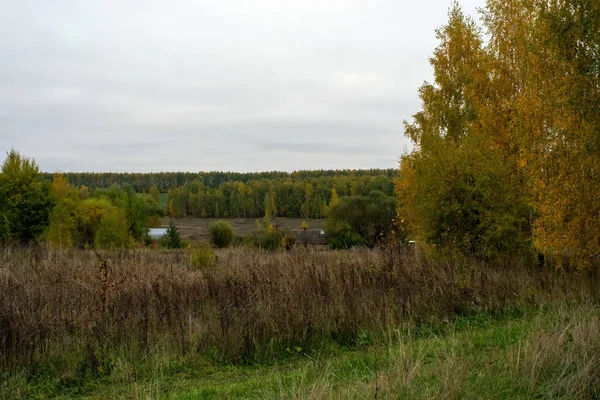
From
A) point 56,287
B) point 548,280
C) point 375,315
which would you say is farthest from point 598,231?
point 56,287

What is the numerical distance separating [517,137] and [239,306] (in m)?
7.94

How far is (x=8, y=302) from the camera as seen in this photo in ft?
22.1

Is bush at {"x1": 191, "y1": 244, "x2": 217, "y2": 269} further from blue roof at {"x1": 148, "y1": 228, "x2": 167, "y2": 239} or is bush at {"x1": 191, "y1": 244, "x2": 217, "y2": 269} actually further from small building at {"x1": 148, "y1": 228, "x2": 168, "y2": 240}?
blue roof at {"x1": 148, "y1": 228, "x2": 167, "y2": 239}

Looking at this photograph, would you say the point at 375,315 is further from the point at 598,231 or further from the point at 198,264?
the point at 198,264

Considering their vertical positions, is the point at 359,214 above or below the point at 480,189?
below

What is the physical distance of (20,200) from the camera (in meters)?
33.8

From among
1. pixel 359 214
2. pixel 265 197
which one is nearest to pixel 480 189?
pixel 359 214

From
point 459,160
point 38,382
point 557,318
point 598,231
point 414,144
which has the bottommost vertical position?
point 38,382

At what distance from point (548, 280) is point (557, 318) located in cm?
414

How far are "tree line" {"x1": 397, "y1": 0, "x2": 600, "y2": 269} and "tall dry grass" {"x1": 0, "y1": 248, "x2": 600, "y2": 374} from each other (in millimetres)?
1757

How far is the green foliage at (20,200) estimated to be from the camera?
3362 centimetres

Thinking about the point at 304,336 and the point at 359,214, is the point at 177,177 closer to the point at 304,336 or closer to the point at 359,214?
the point at 359,214

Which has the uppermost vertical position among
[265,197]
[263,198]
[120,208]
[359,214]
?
[265,197]

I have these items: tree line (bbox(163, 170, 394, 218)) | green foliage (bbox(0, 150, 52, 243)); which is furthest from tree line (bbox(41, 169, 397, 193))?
green foliage (bbox(0, 150, 52, 243))
